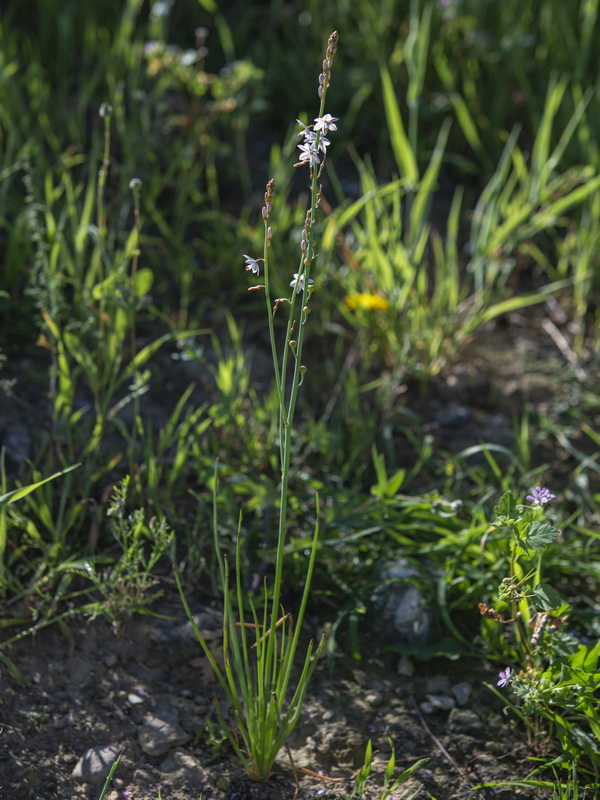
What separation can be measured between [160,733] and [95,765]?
127 mm

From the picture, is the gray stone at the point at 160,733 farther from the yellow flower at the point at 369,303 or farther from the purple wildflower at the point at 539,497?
the yellow flower at the point at 369,303

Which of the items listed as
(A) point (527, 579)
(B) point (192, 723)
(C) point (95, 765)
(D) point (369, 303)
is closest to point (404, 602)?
(A) point (527, 579)

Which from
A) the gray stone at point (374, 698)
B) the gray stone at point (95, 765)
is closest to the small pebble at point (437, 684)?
the gray stone at point (374, 698)

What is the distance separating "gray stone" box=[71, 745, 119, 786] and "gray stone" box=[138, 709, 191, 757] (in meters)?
0.06

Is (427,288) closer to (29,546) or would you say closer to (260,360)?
(260,360)

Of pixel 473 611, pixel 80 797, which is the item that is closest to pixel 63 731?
pixel 80 797

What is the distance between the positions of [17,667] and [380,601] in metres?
0.75

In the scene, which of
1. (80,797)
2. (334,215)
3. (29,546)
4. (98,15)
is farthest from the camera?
(98,15)

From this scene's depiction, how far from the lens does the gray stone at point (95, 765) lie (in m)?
1.46

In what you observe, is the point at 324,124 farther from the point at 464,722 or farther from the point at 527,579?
the point at 464,722

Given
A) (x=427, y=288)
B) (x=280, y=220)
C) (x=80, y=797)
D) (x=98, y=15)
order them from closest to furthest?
(x=80, y=797) → (x=280, y=220) → (x=427, y=288) → (x=98, y=15)

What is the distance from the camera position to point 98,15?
10.3 feet

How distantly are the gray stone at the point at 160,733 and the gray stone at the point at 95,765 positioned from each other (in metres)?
0.06

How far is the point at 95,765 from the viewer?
1479mm
